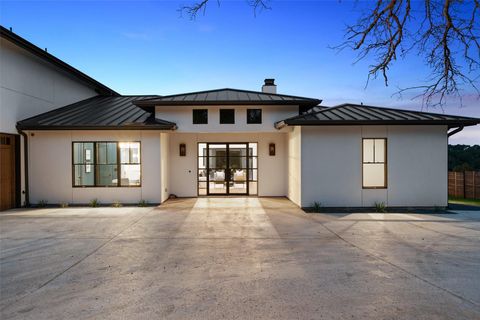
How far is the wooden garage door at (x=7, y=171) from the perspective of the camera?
9289mm

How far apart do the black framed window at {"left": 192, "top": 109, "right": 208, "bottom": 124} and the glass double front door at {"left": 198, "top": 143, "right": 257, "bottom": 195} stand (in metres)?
1.49

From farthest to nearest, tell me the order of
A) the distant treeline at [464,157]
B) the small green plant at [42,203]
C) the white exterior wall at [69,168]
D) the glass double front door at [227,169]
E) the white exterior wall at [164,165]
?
the distant treeline at [464,157] < the glass double front door at [227,169] < the white exterior wall at [164,165] < the white exterior wall at [69,168] < the small green plant at [42,203]

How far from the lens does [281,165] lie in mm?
12156

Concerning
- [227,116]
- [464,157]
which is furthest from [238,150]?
[464,157]

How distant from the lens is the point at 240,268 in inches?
175

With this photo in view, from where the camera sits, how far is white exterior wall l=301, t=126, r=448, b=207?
30.7 ft

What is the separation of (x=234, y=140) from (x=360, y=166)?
522 cm

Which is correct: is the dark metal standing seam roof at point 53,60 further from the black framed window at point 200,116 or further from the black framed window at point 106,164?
the black framed window at point 200,116

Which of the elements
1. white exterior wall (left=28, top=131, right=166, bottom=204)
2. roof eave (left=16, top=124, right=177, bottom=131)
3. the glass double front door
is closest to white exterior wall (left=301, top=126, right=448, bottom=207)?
the glass double front door

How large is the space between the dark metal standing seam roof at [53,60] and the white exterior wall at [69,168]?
2868 millimetres

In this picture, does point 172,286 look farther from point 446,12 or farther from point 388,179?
point 388,179

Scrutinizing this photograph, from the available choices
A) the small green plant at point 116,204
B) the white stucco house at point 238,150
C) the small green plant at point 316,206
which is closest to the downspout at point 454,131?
the white stucco house at point 238,150

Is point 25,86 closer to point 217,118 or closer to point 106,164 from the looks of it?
point 106,164

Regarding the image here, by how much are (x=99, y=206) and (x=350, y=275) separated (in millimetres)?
8628
